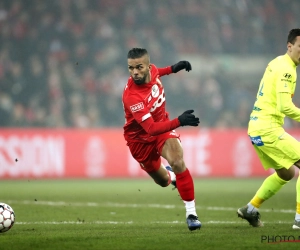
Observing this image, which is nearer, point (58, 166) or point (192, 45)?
point (58, 166)

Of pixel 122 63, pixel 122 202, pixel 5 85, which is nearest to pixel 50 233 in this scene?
pixel 122 202

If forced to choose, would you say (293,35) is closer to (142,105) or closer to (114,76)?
(142,105)

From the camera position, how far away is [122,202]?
1173 cm

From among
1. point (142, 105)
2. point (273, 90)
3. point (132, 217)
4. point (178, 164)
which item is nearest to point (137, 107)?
point (142, 105)

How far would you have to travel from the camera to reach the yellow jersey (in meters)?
7.44

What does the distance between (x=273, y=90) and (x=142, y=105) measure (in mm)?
1516

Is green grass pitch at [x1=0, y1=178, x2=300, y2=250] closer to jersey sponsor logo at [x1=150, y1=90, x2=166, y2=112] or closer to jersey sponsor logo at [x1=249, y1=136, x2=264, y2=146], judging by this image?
jersey sponsor logo at [x1=249, y1=136, x2=264, y2=146]

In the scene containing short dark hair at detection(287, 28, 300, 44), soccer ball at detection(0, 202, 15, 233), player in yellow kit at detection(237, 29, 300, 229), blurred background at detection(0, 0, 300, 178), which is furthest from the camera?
blurred background at detection(0, 0, 300, 178)

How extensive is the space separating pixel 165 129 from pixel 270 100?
1.31 meters

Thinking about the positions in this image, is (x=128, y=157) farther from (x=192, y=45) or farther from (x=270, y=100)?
(x=270, y=100)

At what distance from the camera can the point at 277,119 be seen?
770 cm

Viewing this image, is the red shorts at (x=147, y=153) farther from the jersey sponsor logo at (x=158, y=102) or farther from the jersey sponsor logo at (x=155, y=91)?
the jersey sponsor logo at (x=155, y=91)

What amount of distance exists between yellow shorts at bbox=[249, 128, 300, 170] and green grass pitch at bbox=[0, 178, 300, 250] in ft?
2.51

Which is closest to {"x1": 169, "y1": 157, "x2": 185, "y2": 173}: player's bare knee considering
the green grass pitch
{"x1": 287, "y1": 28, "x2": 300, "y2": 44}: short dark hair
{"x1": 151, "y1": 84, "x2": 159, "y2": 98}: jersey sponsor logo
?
the green grass pitch
